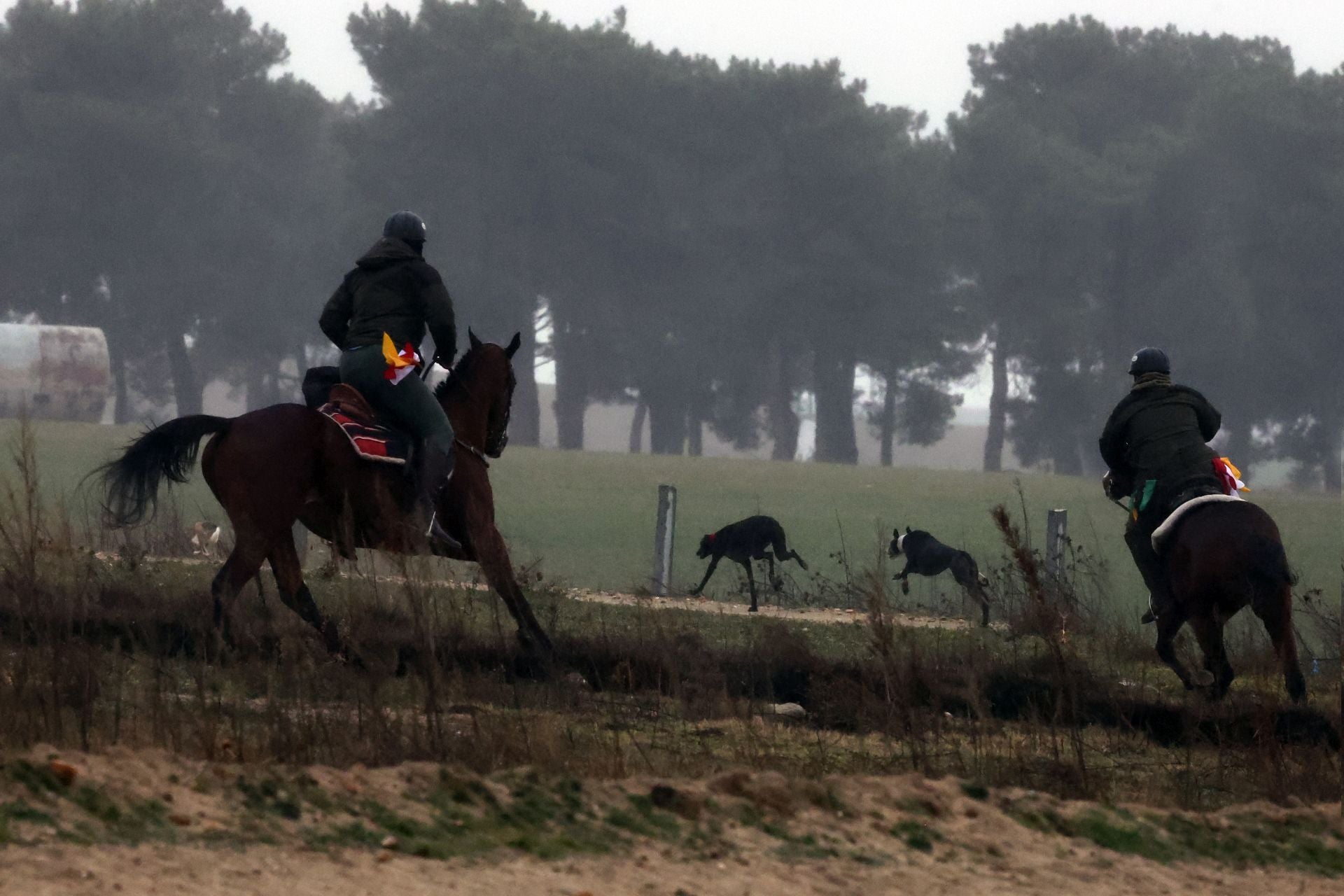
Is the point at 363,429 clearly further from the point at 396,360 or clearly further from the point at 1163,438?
the point at 1163,438

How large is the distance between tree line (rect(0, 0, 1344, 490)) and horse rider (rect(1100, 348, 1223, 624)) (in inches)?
1765

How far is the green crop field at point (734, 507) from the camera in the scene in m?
25.8

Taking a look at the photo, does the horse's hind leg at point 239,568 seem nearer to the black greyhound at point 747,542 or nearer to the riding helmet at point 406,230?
the riding helmet at point 406,230

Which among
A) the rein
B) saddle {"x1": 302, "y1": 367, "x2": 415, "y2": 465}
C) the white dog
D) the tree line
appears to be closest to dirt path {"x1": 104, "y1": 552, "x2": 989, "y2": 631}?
the white dog

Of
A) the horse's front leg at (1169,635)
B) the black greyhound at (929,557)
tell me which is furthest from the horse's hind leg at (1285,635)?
the black greyhound at (929,557)

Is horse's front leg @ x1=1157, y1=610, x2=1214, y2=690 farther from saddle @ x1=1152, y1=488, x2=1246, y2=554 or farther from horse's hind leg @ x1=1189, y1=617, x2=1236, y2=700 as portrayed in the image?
saddle @ x1=1152, y1=488, x2=1246, y2=554

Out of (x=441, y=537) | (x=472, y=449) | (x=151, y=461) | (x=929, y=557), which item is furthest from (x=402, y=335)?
(x=929, y=557)

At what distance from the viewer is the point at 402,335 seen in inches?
458

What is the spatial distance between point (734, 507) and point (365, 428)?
75.1 ft

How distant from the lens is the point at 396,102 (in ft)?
198

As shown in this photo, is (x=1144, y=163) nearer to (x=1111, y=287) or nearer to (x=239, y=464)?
(x=1111, y=287)

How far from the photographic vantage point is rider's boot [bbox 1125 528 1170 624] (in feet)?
39.9

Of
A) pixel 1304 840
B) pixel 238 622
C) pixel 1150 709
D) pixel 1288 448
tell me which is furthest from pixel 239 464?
pixel 1288 448

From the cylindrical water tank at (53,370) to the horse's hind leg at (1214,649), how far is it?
43465 mm
